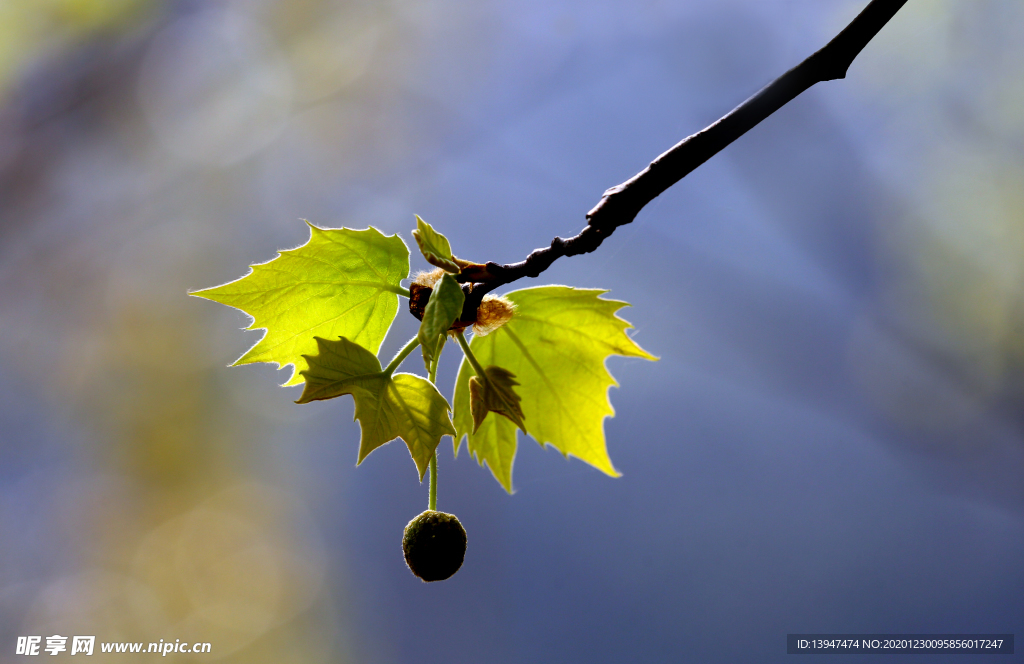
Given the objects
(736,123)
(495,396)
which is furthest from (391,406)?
(736,123)

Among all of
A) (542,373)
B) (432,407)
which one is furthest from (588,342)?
(432,407)

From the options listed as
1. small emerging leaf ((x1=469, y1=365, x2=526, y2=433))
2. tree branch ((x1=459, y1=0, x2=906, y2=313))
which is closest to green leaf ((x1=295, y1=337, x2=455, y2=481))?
small emerging leaf ((x1=469, y1=365, x2=526, y2=433))

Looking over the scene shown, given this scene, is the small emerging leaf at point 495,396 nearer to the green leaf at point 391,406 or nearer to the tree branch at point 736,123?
the green leaf at point 391,406

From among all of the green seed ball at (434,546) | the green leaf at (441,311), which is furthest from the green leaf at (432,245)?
the green seed ball at (434,546)

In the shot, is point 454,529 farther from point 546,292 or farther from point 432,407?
point 546,292

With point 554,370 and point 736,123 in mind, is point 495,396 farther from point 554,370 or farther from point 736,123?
point 736,123

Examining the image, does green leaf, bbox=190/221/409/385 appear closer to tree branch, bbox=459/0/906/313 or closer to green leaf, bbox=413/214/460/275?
green leaf, bbox=413/214/460/275
